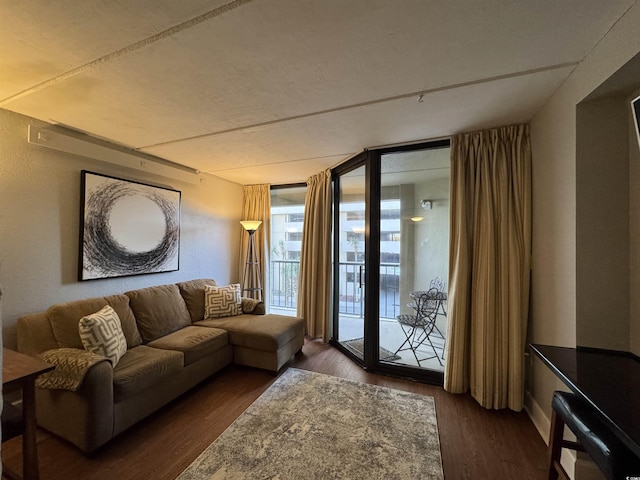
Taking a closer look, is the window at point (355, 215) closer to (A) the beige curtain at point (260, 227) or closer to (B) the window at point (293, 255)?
(A) the beige curtain at point (260, 227)

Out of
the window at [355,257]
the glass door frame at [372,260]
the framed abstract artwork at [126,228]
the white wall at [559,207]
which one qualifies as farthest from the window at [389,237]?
the framed abstract artwork at [126,228]

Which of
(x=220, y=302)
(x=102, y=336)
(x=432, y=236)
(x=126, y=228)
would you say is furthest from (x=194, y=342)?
(x=432, y=236)

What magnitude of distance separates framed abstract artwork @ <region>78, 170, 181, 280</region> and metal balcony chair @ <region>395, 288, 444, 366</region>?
9.06ft

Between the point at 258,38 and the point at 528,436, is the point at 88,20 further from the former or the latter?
the point at 528,436

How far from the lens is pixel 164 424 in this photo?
208 centimetres

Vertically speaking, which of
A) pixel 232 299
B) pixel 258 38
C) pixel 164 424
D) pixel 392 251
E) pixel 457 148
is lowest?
A: pixel 164 424

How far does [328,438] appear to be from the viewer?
1.92 metres

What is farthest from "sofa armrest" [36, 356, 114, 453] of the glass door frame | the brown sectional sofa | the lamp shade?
the lamp shade

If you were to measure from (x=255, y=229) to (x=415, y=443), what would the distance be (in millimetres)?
3103

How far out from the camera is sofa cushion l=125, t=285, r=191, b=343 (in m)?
2.66

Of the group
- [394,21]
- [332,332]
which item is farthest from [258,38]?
[332,332]

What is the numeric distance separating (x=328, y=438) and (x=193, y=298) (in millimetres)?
2143

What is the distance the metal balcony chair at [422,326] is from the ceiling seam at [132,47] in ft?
8.77

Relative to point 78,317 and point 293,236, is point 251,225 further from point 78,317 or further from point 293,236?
point 78,317
